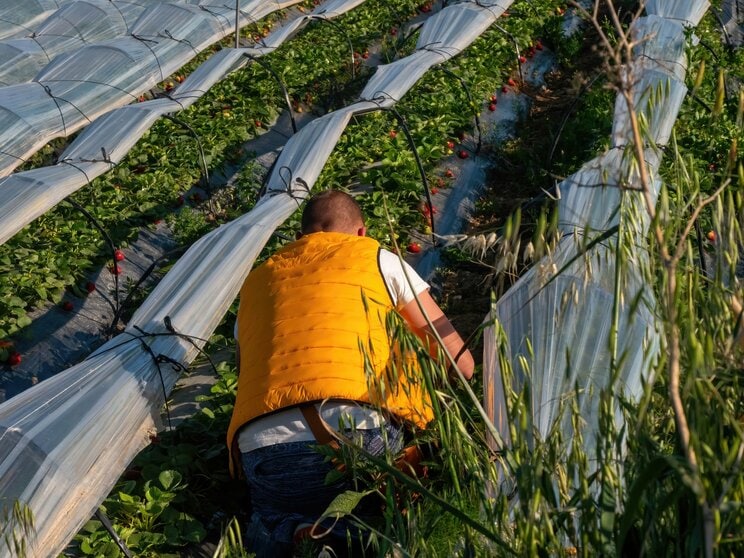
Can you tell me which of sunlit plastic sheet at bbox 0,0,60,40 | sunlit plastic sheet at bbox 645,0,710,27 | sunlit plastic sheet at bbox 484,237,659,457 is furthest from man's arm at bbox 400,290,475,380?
sunlit plastic sheet at bbox 0,0,60,40

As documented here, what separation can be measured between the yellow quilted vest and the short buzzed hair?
0.38 feet

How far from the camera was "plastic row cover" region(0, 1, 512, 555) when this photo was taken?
3207 mm

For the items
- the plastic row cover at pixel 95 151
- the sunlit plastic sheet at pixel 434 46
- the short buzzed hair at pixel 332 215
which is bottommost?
the plastic row cover at pixel 95 151

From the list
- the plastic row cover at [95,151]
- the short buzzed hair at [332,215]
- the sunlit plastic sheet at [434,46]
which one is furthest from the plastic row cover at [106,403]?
the sunlit plastic sheet at [434,46]

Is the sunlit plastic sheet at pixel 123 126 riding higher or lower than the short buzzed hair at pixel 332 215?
lower

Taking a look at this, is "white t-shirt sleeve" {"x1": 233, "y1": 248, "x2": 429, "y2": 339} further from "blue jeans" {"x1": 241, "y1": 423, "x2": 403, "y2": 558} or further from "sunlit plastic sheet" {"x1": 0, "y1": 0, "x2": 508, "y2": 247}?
"sunlit plastic sheet" {"x1": 0, "y1": 0, "x2": 508, "y2": 247}

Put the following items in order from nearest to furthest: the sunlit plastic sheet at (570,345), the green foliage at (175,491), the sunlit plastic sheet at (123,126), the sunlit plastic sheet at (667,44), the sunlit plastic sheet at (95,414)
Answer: the sunlit plastic sheet at (570,345) < the sunlit plastic sheet at (95,414) < the green foliage at (175,491) < the sunlit plastic sheet at (123,126) < the sunlit plastic sheet at (667,44)

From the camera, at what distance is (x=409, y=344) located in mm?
2086

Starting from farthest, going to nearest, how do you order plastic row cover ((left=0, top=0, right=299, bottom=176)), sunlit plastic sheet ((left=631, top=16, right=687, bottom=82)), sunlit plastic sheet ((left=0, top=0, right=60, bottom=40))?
sunlit plastic sheet ((left=0, top=0, right=60, bottom=40)), sunlit plastic sheet ((left=631, top=16, right=687, bottom=82)), plastic row cover ((left=0, top=0, right=299, bottom=176))

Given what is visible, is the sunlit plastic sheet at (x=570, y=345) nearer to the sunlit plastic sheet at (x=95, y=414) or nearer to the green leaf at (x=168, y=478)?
the green leaf at (x=168, y=478)

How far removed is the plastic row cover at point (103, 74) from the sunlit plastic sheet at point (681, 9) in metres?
4.16

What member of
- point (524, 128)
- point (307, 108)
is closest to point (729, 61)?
point (524, 128)

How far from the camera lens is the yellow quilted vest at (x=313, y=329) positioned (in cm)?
306

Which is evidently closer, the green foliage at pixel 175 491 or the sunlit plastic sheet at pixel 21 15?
the green foliage at pixel 175 491
